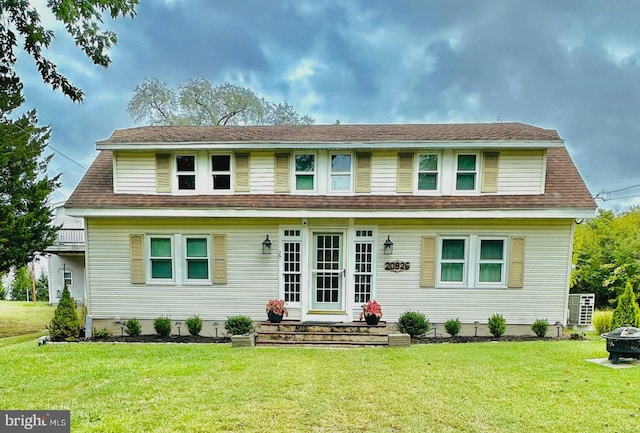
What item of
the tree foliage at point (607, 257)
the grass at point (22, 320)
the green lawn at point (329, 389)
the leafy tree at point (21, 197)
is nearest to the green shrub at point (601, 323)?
the green lawn at point (329, 389)

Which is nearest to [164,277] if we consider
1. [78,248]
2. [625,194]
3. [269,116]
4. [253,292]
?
[253,292]

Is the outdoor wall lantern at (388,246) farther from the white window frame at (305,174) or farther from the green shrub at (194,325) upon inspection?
the green shrub at (194,325)

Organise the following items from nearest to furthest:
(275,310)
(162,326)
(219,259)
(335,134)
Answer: (275,310), (162,326), (219,259), (335,134)

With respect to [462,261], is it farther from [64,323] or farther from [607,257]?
[607,257]

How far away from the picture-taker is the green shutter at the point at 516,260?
8344 mm

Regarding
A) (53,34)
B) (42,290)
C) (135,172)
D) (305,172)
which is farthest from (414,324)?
(42,290)

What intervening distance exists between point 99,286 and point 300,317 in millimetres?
5528

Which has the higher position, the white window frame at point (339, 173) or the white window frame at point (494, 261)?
the white window frame at point (339, 173)

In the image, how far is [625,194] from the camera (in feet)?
69.1

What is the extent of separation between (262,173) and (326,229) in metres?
2.37

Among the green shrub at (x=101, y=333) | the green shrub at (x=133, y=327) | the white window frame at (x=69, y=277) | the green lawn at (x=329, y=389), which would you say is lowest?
the white window frame at (x=69, y=277)

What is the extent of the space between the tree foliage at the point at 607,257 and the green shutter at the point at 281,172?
628 inches

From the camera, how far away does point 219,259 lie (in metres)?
8.66

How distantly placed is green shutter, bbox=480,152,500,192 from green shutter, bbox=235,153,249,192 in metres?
6.37
